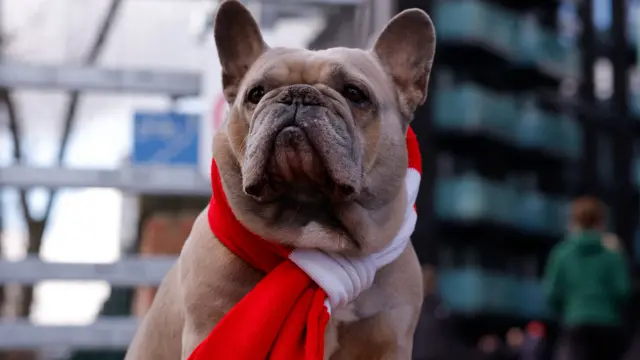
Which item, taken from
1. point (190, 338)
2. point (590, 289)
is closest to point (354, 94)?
point (190, 338)

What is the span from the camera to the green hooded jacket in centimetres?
523

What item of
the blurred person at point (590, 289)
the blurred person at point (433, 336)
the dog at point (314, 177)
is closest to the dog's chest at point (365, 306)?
the dog at point (314, 177)

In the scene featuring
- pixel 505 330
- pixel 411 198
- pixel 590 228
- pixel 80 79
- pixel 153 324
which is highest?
pixel 411 198

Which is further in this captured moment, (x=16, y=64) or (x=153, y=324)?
(x=16, y=64)

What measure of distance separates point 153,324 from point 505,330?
70.9ft

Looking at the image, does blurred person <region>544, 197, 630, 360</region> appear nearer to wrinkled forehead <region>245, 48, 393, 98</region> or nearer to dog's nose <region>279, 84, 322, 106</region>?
wrinkled forehead <region>245, 48, 393, 98</region>

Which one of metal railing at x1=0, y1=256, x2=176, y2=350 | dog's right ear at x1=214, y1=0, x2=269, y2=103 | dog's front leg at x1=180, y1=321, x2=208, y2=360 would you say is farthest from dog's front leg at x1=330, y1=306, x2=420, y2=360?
metal railing at x1=0, y1=256, x2=176, y2=350

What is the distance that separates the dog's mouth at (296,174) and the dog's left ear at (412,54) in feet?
1.08

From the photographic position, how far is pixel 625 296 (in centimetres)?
530

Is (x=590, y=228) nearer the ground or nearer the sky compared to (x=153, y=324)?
nearer the ground

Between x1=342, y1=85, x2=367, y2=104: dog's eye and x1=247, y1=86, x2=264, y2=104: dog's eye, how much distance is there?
0.59ft

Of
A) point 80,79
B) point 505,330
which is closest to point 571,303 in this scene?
point 80,79

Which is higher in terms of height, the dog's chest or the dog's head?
the dog's head

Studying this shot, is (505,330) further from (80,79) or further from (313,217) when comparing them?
(313,217)
